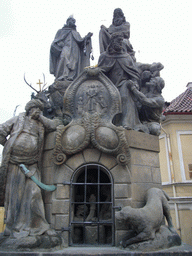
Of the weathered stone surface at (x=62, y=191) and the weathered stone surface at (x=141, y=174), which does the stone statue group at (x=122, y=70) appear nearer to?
the weathered stone surface at (x=141, y=174)

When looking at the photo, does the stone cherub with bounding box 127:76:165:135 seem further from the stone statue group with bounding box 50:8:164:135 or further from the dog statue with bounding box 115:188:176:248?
the dog statue with bounding box 115:188:176:248

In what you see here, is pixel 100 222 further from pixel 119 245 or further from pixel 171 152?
pixel 171 152

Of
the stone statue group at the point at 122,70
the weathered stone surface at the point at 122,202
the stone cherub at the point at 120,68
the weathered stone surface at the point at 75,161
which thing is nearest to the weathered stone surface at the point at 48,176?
the weathered stone surface at the point at 75,161

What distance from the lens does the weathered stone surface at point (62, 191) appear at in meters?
4.77

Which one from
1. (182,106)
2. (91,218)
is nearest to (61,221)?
(91,218)

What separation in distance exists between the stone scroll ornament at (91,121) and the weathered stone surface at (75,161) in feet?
0.37

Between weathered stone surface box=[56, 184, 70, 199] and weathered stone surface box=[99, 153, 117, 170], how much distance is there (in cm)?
85

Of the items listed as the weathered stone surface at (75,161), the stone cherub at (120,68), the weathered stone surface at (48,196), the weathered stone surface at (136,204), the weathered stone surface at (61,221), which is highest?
the stone cherub at (120,68)

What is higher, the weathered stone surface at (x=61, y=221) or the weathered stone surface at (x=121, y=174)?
the weathered stone surface at (x=121, y=174)

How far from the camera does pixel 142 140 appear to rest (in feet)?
17.7

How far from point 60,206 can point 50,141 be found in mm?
1349

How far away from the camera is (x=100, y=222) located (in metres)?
4.68

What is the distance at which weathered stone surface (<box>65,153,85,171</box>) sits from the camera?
4950 mm

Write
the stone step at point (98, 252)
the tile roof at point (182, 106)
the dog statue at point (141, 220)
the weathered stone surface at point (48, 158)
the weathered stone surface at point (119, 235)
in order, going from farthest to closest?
1. the tile roof at point (182, 106)
2. the weathered stone surface at point (48, 158)
3. the weathered stone surface at point (119, 235)
4. the dog statue at point (141, 220)
5. the stone step at point (98, 252)
